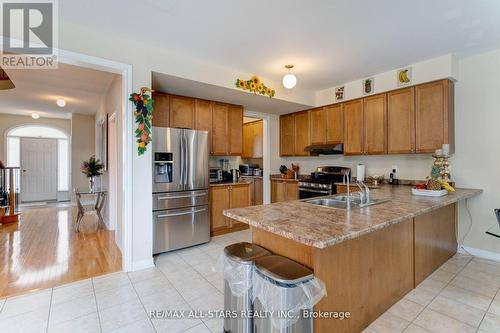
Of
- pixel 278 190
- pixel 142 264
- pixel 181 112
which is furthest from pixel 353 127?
pixel 142 264

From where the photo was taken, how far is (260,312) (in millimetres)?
1475

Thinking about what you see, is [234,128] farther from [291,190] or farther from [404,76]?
[404,76]

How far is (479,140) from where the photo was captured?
315 centimetres

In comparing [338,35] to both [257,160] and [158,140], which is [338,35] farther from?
[257,160]

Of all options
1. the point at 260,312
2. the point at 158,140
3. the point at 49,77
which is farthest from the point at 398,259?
the point at 49,77

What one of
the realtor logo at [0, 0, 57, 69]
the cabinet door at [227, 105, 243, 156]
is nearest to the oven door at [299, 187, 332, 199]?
the cabinet door at [227, 105, 243, 156]

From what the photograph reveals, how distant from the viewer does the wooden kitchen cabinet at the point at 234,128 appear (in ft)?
14.7

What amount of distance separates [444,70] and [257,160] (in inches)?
162

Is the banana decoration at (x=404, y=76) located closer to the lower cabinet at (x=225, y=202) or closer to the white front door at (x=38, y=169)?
the lower cabinet at (x=225, y=202)

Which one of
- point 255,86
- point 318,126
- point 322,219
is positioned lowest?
point 322,219

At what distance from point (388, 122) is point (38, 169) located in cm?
915

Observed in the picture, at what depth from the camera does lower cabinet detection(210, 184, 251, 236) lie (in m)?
4.10

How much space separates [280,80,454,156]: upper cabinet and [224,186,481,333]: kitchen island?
1.15m

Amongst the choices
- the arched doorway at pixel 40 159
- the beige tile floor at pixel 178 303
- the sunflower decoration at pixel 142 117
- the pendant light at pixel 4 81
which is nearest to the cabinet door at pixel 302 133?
the beige tile floor at pixel 178 303
